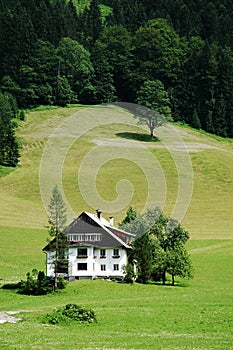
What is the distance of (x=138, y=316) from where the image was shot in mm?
31656

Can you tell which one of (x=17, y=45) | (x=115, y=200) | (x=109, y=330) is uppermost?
(x=17, y=45)

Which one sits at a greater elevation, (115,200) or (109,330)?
(115,200)

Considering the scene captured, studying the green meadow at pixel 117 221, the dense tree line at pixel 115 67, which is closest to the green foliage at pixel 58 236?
the green meadow at pixel 117 221

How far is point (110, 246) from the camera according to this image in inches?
2088

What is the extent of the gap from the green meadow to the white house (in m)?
3.83

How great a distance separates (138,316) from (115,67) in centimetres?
14533

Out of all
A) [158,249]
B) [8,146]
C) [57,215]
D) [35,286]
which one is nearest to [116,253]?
[158,249]

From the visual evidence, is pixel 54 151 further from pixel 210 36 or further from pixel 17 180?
pixel 210 36

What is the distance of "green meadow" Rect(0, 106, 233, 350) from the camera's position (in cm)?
2481

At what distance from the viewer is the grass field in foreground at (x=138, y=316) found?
872 inches

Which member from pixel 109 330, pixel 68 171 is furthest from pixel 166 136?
pixel 109 330

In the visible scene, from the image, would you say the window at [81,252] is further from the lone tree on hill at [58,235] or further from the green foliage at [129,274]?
the lone tree on hill at [58,235]

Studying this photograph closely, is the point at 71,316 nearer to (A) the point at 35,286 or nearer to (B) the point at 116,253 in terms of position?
(A) the point at 35,286

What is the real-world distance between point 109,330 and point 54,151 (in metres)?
87.7
